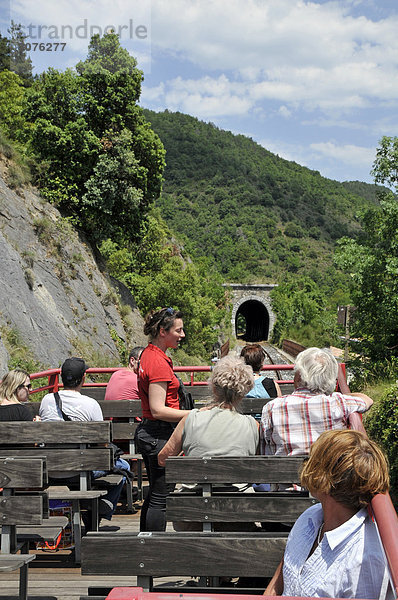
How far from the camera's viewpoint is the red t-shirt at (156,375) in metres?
4.47

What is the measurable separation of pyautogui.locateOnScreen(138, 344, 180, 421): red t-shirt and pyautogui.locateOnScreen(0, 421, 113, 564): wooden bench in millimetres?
396

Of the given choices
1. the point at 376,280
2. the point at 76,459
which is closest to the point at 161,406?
the point at 76,459

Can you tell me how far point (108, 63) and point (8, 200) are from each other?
10115 millimetres

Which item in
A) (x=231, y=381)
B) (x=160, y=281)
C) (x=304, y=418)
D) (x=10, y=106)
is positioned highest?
(x=10, y=106)

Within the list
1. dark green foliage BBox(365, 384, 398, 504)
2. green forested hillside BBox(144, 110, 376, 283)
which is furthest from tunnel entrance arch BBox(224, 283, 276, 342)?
dark green foliage BBox(365, 384, 398, 504)

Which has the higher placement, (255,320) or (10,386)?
(10,386)

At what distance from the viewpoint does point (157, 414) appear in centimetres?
441

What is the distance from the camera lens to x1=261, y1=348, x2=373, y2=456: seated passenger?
12.9 ft

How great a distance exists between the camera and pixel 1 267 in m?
17.0

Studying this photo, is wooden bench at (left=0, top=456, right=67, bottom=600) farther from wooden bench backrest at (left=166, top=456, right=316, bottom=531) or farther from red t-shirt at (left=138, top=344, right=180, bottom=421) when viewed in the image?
red t-shirt at (left=138, top=344, right=180, bottom=421)

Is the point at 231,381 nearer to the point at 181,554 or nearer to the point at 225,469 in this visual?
the point at 225,469

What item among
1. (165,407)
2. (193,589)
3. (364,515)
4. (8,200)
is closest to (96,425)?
(165,407)

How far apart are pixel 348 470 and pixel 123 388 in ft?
16.0

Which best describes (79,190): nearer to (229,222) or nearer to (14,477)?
(14,477)
